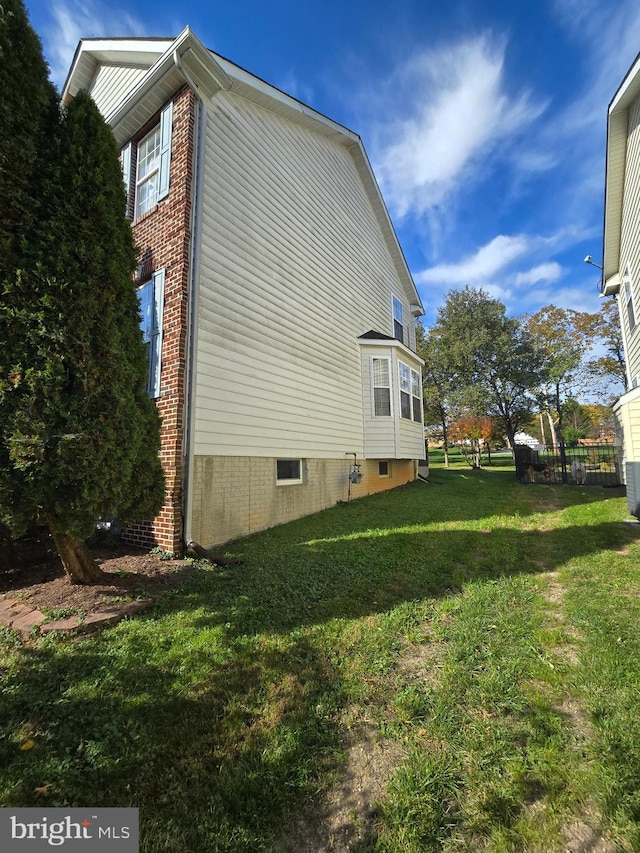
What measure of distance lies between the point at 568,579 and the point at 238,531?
4.76 m

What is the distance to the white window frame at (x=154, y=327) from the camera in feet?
19.7

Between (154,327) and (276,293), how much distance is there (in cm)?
279

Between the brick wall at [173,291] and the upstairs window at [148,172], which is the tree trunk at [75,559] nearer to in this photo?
the brick wall at [173,291]

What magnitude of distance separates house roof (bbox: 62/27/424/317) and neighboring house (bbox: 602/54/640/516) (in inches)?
273

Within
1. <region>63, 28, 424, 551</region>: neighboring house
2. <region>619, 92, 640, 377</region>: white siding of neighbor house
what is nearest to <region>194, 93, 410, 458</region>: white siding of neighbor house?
<region>63, 28, 424, 551</region>: neighboring house

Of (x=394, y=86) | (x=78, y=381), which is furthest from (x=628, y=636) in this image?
(x=394, y=86)

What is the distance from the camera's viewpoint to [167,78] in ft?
21.1

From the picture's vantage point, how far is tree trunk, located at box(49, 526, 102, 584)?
162 inches

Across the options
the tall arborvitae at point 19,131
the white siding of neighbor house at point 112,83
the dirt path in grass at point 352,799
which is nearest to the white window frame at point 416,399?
the white siding of neighbor house at point 112,83

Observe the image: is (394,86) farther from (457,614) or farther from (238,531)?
(457,614)

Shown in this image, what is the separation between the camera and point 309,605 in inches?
152

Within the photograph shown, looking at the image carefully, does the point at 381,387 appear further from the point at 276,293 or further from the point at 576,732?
the point at 576,732

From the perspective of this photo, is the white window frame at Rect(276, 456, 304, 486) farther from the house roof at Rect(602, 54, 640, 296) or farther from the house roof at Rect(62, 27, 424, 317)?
the house roof at Rect(602, 54, 640, 296)

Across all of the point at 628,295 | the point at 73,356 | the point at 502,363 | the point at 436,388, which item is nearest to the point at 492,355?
the point at 502,363
